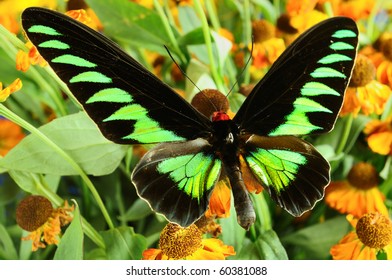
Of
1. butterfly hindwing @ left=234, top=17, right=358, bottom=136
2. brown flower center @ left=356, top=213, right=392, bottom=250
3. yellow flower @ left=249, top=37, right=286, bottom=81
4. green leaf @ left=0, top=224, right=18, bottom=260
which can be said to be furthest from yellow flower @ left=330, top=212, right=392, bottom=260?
green leaf @ left=0, top=224, right=18, bottom=260

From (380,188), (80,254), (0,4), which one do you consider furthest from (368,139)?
(0,4)

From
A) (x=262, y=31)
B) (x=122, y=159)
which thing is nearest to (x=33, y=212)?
(x=122, y=159)

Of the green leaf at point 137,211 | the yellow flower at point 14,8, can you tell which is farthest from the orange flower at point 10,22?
the green leaf at point 137,211

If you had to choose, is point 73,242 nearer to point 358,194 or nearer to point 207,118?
point 207,118

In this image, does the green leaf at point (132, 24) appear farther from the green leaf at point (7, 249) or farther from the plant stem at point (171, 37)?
the green leaf at point (7, 249)

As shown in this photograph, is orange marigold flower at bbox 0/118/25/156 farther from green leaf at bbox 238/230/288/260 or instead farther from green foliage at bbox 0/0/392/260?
green leaf at bbox 238/230/288/260

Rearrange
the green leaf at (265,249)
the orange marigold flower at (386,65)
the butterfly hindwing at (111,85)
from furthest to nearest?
the orange marigold flower at (386,65) → the green leaf at (265,249) → the butterfly hindwing at (111,85)
